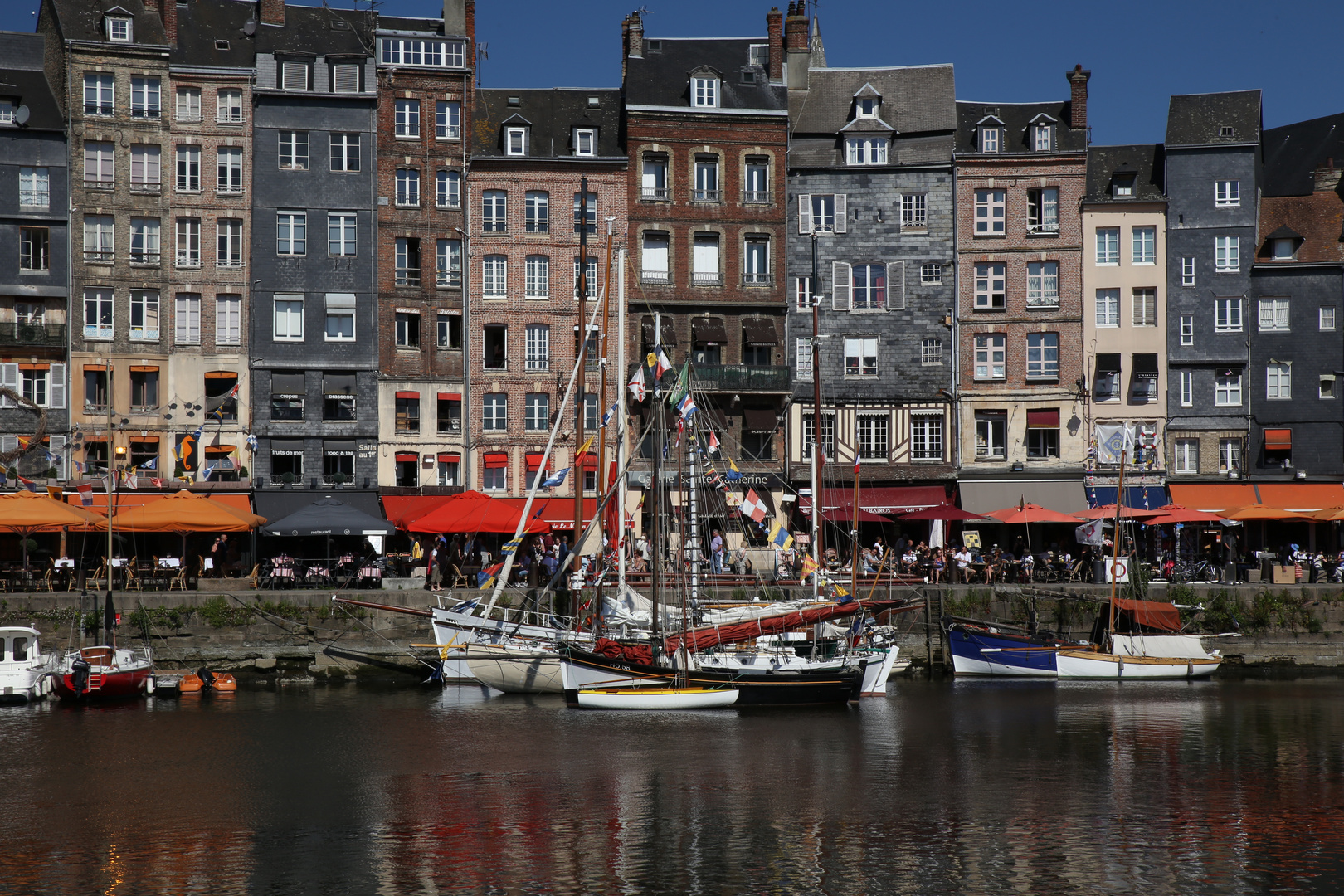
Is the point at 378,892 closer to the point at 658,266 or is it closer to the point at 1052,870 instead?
the point at 1052,870

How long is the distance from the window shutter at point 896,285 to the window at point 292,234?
25.5 m

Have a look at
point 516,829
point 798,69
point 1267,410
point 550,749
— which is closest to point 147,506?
point 550,749

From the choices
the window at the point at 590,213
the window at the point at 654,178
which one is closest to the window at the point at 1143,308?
the window at the point at 654,178

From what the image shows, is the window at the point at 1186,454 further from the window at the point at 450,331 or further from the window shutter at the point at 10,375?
the window shutter at the point at 10,375

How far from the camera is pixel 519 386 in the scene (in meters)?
62.0

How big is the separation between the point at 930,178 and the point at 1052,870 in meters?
43.6

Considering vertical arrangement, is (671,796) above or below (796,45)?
below

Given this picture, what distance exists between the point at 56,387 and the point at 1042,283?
138ft

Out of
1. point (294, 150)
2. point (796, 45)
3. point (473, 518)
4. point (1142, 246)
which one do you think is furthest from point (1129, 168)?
point (294, 150)

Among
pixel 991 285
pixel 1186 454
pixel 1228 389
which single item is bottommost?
pixel 1186 454

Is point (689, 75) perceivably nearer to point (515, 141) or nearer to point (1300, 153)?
point (515, 141)

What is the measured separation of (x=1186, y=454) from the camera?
6244cm

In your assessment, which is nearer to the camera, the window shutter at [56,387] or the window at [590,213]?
the window shutter at [56,387]

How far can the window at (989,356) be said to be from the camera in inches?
2504
